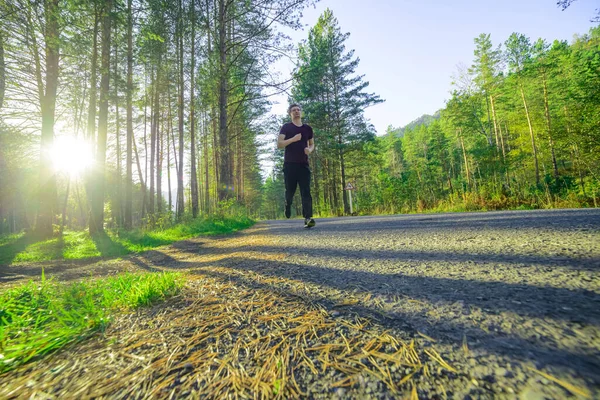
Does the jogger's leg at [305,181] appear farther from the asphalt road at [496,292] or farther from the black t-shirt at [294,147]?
the asphalt road at [496,292]

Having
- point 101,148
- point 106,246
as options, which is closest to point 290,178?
point 106,246

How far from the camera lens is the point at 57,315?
4.38 ft

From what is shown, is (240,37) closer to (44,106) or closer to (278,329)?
(44,106)

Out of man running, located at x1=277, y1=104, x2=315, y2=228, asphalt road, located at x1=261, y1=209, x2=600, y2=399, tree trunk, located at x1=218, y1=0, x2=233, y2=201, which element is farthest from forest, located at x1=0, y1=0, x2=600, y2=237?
asphalt road, located at x1=261, y1=209, x2=600, y2=399

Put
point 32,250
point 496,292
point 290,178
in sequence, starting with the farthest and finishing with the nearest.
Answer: point 32,250, point 290,178, point 496,292

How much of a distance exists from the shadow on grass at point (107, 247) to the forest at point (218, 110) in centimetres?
69

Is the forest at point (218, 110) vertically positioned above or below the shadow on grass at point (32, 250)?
above

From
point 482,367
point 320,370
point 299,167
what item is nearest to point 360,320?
point 320,370

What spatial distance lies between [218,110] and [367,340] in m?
20.5

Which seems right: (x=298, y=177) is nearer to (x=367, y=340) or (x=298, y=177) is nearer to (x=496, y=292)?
(x=496, y=292)

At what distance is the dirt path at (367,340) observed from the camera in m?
0.69

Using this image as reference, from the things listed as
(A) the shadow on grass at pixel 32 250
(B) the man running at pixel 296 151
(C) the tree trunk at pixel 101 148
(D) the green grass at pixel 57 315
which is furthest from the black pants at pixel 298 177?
(C) the tree trunk at pixel 101 148

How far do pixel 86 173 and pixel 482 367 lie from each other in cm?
1255

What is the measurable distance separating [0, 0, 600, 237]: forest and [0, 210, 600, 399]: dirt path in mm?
6697
